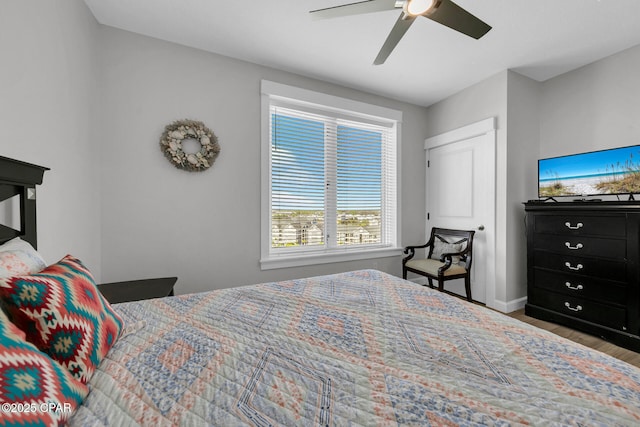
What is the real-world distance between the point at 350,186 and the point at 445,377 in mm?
2733

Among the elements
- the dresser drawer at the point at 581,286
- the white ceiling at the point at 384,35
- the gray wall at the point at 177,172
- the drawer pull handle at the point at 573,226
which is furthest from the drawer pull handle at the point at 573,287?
the gray wall at the point at 177,172

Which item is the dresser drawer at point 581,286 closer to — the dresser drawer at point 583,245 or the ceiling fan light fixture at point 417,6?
the dresser drawer at point 583,245

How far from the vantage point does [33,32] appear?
1358 millimetres

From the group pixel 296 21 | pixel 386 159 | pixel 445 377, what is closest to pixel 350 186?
pixel 386 159

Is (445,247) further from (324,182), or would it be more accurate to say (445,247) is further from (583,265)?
(324,182)

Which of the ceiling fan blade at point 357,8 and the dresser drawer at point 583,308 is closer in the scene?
the ceiling fan blade at point 357,8

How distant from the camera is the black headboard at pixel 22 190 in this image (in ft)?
3.72

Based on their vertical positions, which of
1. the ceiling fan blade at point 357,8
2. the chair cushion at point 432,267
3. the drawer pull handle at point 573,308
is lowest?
the drawer pull handle at point 573,308

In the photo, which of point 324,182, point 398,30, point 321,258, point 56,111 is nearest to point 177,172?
point 56,111

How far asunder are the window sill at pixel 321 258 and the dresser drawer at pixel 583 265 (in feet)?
4.97

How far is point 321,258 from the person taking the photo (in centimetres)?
310

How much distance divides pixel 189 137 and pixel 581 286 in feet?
12.7

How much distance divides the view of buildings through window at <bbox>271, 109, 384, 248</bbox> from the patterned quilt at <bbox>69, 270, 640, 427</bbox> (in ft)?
5.81

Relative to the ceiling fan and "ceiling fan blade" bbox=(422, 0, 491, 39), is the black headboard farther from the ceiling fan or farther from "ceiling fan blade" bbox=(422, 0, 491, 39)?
"ceiling fan blade" bbox=(422, 0, 491, 39)
